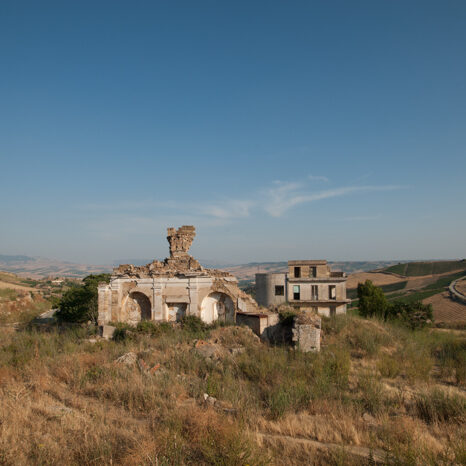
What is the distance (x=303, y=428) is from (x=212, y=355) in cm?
502

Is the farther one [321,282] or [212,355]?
[321,282]

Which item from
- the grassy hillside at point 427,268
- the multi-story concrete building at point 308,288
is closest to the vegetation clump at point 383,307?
the multi-story concrete building at point 308,288

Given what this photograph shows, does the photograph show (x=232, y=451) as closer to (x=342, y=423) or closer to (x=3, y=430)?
(x=342, y=423)

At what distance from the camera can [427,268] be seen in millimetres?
113125

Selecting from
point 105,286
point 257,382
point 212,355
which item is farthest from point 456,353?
point 105,286

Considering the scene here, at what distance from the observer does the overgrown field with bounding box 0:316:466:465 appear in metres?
4.51

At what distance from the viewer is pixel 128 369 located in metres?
8.58

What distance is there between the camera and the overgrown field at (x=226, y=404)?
4512 millimetres

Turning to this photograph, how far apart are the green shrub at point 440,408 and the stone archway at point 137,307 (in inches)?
539

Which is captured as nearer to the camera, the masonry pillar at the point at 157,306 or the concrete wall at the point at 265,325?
the concrete wall at the point at 265,325

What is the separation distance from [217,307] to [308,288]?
71.6 feet

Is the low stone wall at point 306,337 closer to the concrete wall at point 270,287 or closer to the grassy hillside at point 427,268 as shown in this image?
the concrete wall at point 270,287

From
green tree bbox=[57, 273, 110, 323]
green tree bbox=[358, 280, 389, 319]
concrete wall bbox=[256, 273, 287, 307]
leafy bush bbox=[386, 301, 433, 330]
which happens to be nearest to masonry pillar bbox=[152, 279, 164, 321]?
green tree bbox=[57, 273, 110, 323]

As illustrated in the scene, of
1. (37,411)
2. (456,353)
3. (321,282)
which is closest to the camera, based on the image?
(37,411)
